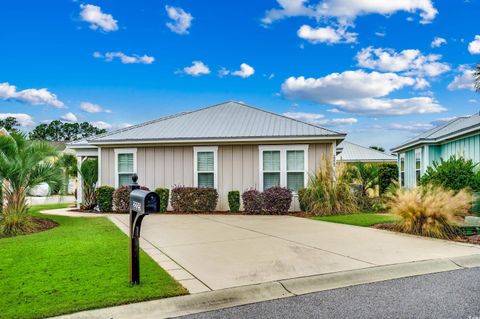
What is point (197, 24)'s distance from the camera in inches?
708

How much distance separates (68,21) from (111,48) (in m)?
2.44

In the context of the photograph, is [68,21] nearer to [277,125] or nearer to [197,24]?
[197,24]

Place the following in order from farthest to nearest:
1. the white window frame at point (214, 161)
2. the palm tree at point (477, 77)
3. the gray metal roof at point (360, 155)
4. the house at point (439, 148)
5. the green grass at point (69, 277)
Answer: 1. the gray metal roof at point (360, 155)
2. the white window frame at point (214, 161)
3. the palm tree at point (477, 77)
4. the house at point (439, 148)
5. the green grass at point (69, 277)

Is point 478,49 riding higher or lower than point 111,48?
lower

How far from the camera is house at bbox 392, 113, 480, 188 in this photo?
13.6 m

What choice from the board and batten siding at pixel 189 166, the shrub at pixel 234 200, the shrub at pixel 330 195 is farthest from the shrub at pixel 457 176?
the shrub at pixel 234 200

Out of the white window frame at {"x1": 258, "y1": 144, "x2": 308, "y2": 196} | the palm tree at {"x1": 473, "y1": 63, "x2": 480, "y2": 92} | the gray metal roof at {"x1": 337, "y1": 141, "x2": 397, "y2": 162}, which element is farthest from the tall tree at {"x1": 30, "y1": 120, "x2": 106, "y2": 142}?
the palm tree at {"x1": 473, "y1": 63, "x2": 480, "y2": 92}

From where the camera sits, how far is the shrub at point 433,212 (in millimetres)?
9000

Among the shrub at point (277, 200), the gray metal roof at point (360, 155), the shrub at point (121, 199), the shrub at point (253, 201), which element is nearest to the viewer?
the shrub at point (277, 200)

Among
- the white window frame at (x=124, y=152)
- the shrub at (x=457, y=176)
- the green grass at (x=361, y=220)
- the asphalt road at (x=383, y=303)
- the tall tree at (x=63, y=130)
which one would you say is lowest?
the asphalt road at (x=383, y=303)

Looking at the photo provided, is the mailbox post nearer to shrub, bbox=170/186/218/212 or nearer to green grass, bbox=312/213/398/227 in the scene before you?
green grass, bbox=312/213/398/227

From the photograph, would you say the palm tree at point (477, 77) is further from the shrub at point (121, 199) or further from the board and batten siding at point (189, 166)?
the shrub at point (121, 199)

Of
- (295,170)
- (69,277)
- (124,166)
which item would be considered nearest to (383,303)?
(69,277)

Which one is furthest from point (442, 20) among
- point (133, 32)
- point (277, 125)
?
point (133, 32)
